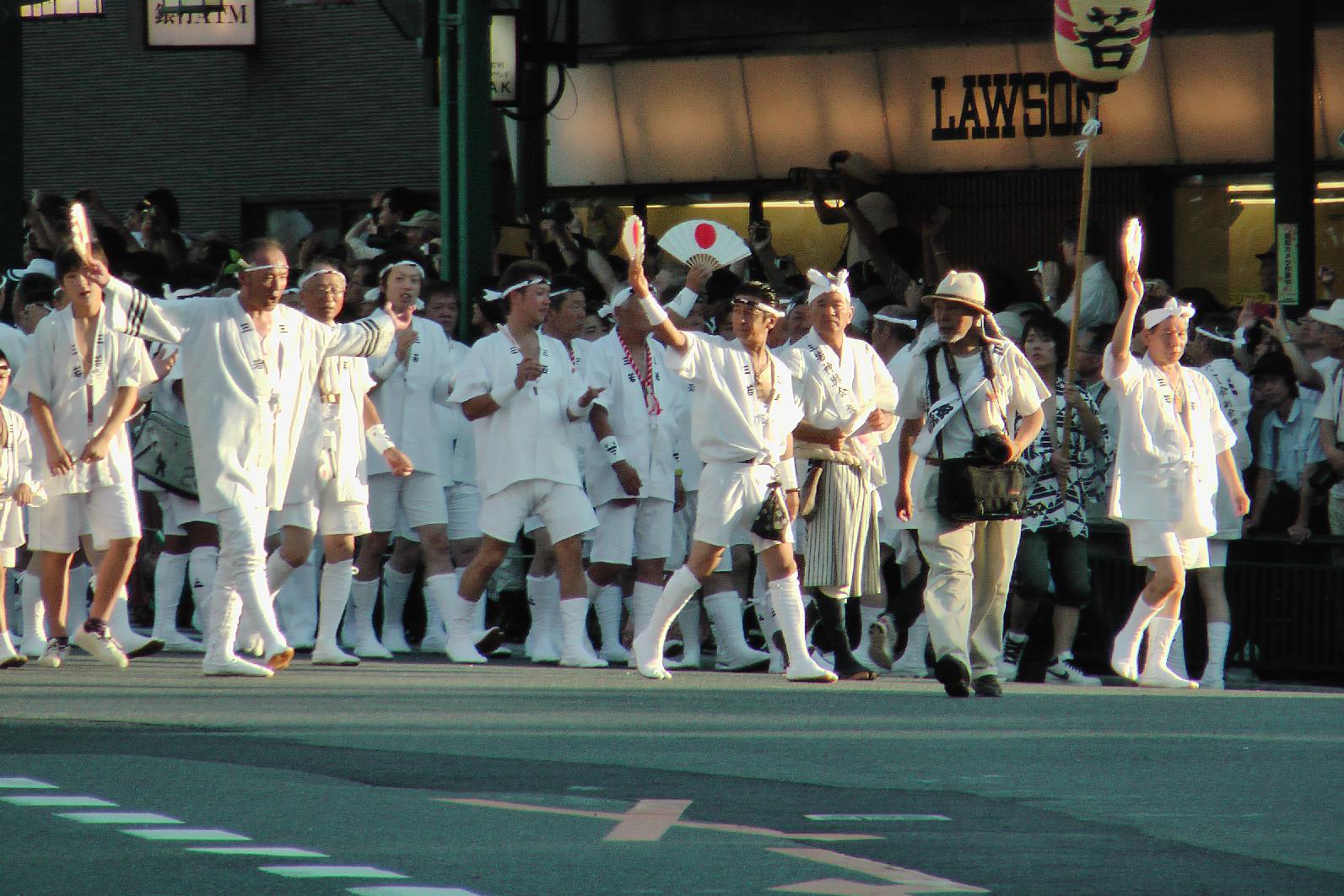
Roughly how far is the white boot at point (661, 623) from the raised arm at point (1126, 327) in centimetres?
243

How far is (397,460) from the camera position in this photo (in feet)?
38.4

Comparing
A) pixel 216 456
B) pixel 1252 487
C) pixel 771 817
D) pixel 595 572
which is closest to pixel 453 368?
pixel 595 572

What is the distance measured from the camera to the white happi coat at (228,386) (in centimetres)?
1093

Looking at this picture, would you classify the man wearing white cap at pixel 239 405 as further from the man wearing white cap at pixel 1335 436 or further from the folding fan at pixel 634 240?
the man wearing white cap at pixel 1335 436

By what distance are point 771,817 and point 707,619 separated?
667 centimetres

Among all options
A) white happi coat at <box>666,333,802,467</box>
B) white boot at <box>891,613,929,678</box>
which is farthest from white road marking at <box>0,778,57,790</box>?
white boot at <box>891,613,929,678</box>

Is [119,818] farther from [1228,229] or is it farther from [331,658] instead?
[1228,229]

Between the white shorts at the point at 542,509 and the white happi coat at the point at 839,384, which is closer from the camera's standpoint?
the white happi coat at the point at 839,384

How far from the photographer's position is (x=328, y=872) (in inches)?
253

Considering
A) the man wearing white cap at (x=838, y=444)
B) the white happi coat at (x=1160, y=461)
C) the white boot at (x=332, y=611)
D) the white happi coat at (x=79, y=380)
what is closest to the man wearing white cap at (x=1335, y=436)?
the white happi coat at (x=1160, y=461)

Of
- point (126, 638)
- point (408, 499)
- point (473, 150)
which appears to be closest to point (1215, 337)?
point (408, 499)

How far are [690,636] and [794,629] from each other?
1.64m

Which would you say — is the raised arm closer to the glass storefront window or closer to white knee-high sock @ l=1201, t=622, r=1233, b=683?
white knee-high sock @ l=1201, t=622, r=1233, b=683

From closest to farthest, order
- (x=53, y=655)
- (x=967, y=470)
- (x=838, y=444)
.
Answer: (x=967, y=470) < (x=838, y=444) < (x=53, y=655)
